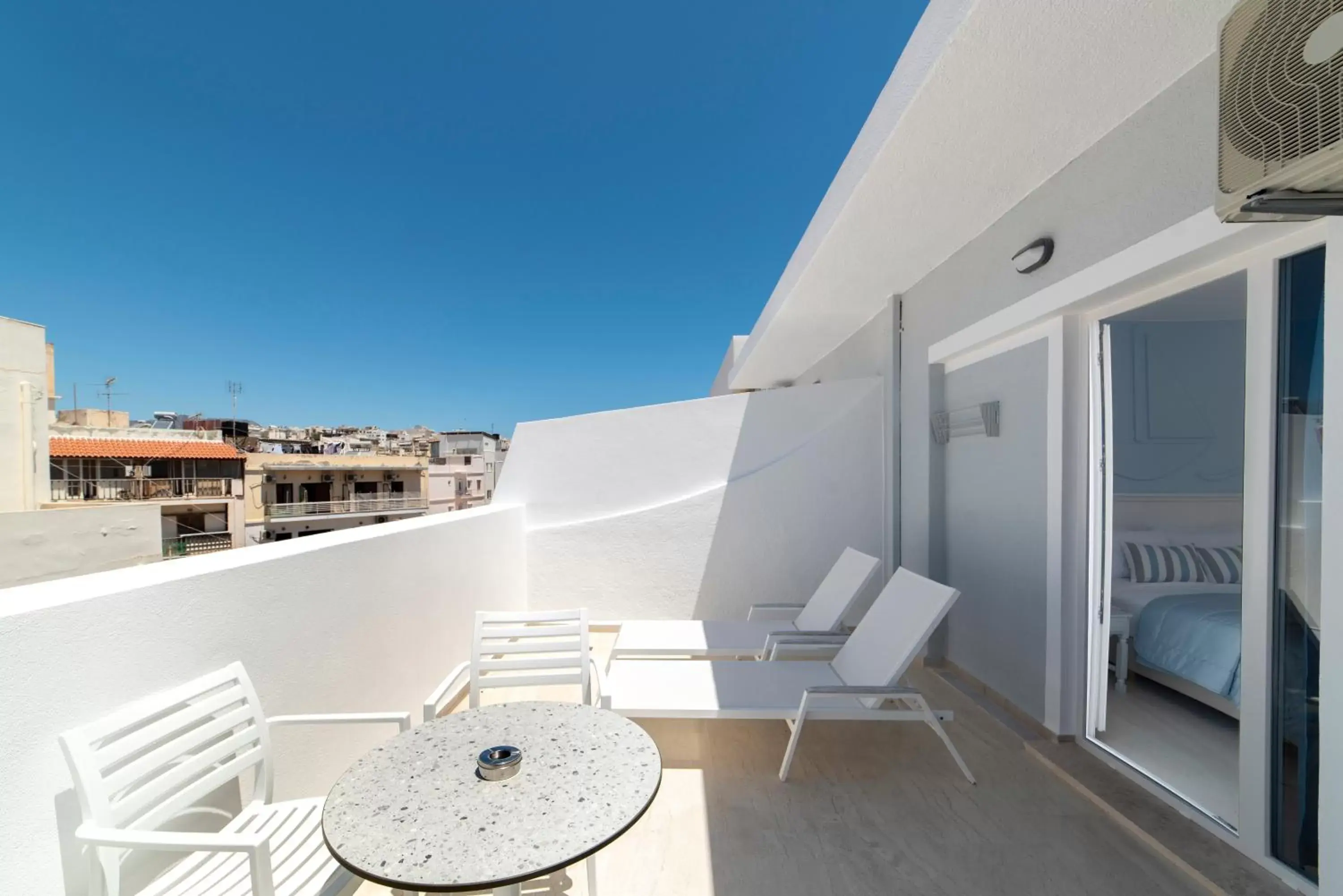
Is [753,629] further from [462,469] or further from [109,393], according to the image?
[462,469]

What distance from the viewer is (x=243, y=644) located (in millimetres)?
2066

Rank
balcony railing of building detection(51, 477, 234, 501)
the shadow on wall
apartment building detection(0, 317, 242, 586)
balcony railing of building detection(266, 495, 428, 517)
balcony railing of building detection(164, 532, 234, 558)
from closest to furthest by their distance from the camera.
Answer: the shadow on wall → apartment building detection(0, 317, 242, 586) → balcony railing of building detection(51, 477, 234, 501) → balcony railing of building detection(164, 532, 234, 558) → balcony railing of building detection(266, 495, 428, 517)

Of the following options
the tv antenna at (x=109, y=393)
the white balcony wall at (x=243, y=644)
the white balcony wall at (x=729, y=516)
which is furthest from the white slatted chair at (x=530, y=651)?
the tv antenna at (x=109, y=393)

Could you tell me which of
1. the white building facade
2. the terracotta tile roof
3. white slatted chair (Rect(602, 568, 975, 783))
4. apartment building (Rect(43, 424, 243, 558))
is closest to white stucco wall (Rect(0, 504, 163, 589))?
the white building facade

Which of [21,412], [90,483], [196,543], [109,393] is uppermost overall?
[109,393]

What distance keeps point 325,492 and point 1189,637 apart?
35.6 metres

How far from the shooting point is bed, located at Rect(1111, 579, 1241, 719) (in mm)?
3096

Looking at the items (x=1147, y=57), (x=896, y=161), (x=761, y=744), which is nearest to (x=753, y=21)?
(x=896, y=161)

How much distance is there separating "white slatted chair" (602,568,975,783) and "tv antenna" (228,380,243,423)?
5155 cm

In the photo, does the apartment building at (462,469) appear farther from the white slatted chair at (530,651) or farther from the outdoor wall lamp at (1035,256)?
the outdoor wall lamp at (1035,256)

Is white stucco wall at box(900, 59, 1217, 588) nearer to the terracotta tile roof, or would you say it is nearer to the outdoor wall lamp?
the outdoor wall lamp

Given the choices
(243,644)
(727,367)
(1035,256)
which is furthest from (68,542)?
Answer: (727,367)

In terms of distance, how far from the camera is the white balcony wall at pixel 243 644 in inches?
53.6

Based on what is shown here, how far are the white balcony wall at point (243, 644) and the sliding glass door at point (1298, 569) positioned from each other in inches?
146
